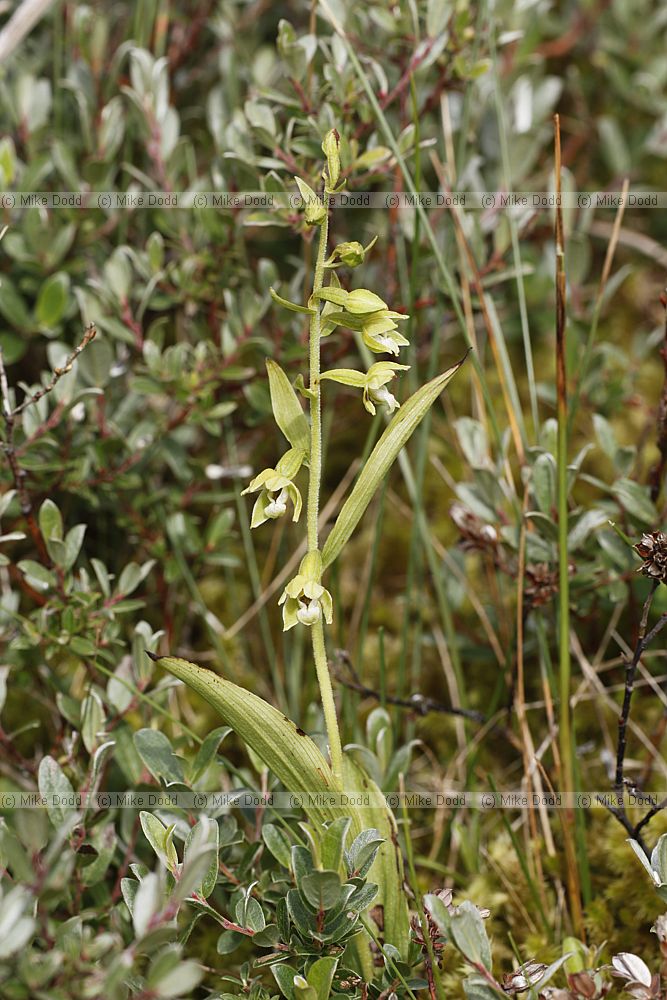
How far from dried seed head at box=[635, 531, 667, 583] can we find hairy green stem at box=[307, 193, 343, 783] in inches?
19.0

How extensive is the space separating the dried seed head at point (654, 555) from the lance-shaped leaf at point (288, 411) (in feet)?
1.70

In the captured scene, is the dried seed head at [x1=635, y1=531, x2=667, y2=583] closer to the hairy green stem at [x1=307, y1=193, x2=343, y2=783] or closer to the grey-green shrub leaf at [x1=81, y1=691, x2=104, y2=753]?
the hairy green stem at [x1=307, y1=193, x2=343, y2=783]

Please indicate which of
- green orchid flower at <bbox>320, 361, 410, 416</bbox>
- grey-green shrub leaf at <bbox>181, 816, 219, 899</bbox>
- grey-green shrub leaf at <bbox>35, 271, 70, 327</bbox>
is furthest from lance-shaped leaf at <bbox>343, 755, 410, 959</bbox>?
grey-green shrub leaf at <bbox>35, 271, 70, 327</bbox>

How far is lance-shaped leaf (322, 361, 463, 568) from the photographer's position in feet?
4.05

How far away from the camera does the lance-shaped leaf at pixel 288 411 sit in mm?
1270

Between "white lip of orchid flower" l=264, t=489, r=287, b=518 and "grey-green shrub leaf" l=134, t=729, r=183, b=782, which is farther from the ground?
"white lip of orchid flower" l=264, t=489, r=287, b=518

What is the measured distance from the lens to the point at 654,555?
4.34 feet

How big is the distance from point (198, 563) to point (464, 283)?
86 centimetres

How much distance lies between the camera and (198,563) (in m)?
2.03

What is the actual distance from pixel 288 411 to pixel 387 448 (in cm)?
16

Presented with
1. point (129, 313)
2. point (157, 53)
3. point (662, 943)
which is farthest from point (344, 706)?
point (157, 53)

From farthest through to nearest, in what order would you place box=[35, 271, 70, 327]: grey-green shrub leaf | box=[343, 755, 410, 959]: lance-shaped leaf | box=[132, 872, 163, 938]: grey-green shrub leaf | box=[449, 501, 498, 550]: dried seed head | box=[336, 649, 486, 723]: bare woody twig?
box=[35, 271, 70, 327]: grey-green shrub leaf, box=[449, 501, 498, 550]: dried seed head, box=[336, 649, 486, 723]: bare woody twig, box=[343, 755, 410, 959]: lance-shaped leaf, box=[132, 872, 163, 938]: grey-green shrub leaf

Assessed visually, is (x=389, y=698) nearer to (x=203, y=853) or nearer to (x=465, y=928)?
(x=465, y=928)

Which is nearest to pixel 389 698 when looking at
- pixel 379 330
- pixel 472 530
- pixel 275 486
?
pixel 472 530
